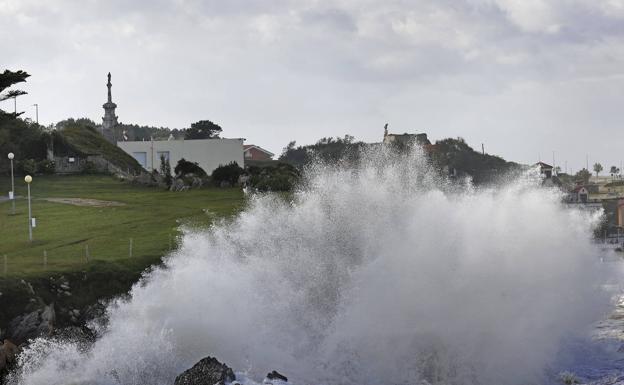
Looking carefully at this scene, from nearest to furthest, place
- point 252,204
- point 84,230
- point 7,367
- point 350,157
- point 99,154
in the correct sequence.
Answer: point 7,367 < point 84,230 < point 252,204 < point 99,154 < point 350,157

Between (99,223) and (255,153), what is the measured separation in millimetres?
85664

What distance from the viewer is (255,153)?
13225 centimetres

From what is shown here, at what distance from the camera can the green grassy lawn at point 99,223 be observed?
1411 inches

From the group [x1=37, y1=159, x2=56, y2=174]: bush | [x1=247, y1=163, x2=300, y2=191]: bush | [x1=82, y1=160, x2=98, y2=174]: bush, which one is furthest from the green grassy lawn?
[x1=82, y1=160, x2=98, y2=174]: bush

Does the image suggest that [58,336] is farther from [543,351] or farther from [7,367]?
[543,351]

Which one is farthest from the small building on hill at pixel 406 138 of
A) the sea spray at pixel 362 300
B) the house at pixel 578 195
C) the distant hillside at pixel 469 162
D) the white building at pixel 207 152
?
the sea spray at pixel 362 300

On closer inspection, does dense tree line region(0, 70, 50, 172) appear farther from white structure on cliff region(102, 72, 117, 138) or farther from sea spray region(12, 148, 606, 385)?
sea spray region(12, 148, 606, 385)

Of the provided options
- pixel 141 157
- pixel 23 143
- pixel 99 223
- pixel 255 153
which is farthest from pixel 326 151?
pixel 99 223

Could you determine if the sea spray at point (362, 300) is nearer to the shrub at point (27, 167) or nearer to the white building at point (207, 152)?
the shrub at point (27, 167)

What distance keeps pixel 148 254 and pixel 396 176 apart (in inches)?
529

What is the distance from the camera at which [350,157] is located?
102 m

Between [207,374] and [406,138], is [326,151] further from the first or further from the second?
[207,374]

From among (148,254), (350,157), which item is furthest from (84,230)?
(350,157)

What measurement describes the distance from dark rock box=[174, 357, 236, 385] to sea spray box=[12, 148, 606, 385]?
1.29 m
